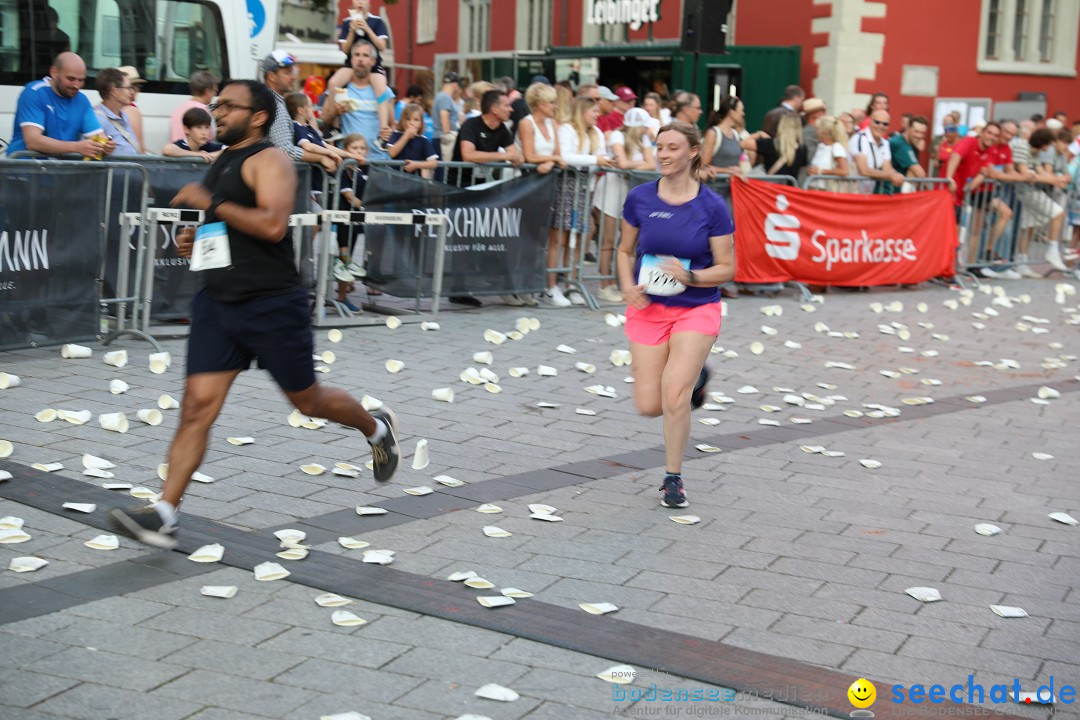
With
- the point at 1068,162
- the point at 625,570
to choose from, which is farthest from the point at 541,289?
the point at 1068,162

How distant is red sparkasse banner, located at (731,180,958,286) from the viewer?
13633 millimetres

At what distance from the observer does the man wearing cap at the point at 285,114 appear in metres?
9.21

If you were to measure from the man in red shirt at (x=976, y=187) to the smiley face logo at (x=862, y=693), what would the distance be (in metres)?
13.0

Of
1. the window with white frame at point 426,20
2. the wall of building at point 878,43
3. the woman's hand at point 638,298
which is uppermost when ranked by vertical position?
the window with white frame at point 426,20

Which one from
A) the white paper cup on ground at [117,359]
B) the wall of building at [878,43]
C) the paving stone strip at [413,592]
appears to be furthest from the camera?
the wall of building at [878,43]

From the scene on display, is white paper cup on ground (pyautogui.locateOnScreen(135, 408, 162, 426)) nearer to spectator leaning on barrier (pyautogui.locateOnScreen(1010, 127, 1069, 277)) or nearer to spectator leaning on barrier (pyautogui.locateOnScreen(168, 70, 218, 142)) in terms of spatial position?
spectator leaning on barrier (pyautogui.locateOnScreen(168, 70, 218, 142))

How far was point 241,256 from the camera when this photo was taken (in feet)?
16.8

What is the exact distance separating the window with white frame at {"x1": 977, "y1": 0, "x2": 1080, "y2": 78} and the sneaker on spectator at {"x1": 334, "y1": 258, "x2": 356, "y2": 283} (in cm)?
1903

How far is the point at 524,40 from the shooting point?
33125mm

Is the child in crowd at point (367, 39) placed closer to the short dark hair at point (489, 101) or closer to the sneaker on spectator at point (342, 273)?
the short dark hair at point (489, 101)

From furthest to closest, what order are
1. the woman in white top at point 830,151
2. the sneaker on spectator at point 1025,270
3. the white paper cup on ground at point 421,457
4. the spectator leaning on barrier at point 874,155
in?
1. the sneaker on spectator at point 1025,270
2. the spectator leaning on barrier at point 874,155
3. the woman in white top at point 830,151
4. the white paper cup on ground at point 421,457

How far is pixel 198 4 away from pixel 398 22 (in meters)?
25.9

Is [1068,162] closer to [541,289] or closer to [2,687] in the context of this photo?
[541,289]

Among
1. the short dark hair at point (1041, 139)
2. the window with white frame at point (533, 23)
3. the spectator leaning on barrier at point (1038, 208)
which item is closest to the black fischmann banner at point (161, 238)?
the spectator leaning on barrier at point (1038, 208)
